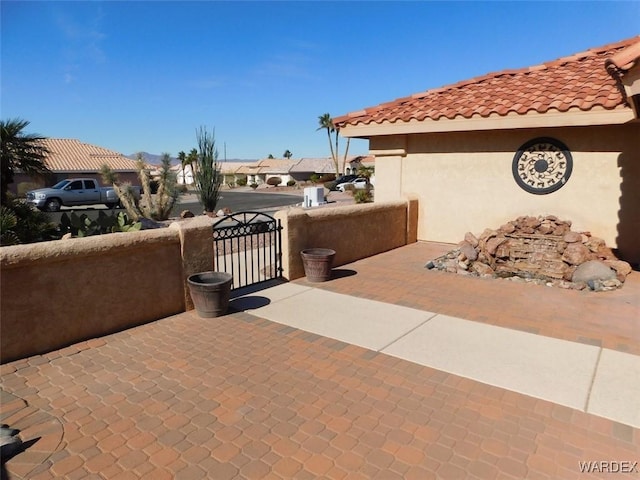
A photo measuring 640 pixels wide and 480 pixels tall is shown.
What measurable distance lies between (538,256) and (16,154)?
13.6 metres

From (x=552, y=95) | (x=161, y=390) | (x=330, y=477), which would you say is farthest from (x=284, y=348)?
(x=552, y=95)

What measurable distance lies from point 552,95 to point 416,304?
21.5ft

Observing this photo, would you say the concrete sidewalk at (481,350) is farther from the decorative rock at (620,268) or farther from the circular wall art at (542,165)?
the circular wall art at (542,165)

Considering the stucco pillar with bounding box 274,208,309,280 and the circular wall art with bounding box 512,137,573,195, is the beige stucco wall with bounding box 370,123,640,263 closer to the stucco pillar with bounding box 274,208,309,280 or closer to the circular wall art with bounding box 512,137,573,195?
the circular wall art with bounding box 512,137,573,195

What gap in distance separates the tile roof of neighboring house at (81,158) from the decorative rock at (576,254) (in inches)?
1590

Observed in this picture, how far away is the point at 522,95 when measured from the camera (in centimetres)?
1065

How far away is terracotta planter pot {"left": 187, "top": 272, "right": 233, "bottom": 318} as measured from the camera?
20.5ft

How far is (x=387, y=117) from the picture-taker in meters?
12.2

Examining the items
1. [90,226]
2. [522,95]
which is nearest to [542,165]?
[522,95]

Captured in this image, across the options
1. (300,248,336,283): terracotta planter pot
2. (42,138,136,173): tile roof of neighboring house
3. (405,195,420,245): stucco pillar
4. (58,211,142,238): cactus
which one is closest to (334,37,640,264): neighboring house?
(405,195,420,245): stucco pillar

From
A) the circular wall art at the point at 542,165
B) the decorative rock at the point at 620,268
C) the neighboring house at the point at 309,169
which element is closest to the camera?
the decorative rock at the point at 620,268

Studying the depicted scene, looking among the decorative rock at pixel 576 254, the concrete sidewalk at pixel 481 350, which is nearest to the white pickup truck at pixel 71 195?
the concrete sidewalk at pixel 481 350

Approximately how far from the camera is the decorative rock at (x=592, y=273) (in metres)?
7.99

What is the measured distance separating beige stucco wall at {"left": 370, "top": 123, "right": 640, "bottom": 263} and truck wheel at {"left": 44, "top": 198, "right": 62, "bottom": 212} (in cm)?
Result: 2166
